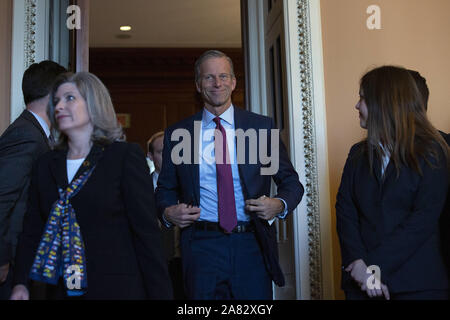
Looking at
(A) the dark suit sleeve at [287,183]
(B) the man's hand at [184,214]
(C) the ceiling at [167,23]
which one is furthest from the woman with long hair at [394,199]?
(C) the ceiling at [167,23]

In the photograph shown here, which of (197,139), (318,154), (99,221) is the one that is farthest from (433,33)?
(99,221)

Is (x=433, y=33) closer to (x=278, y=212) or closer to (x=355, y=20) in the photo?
(x=355, y=20)

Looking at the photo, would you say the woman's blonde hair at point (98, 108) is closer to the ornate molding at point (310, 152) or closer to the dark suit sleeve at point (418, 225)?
the dark suit sleeve at point (418, 225)

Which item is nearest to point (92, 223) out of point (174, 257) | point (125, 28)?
point (174, 257)

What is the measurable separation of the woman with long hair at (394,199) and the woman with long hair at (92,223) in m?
0.87

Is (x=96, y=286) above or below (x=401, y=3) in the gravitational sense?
below

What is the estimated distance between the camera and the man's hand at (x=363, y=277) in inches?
89.4

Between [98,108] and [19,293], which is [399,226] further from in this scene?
[19,293]

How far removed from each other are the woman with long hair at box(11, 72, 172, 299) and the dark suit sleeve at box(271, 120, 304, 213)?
0.92 meters

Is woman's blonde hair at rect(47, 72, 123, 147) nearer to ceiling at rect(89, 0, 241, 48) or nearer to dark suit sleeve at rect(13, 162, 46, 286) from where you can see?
dark suit sleeve at rect(13, 162, 46, 286)

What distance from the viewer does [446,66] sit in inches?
151

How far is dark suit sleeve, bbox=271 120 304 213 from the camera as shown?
2.79 meters

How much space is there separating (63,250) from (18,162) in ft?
2.24
